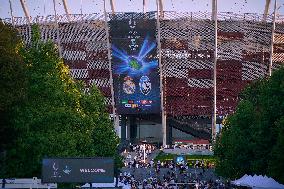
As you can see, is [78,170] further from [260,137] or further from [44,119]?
[260,137]

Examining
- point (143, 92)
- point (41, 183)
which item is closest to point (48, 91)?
point (41, 183)

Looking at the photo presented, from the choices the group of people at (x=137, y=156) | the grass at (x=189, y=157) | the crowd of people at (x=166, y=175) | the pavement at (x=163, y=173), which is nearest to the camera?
the crowd of people at (x=166, y=175)

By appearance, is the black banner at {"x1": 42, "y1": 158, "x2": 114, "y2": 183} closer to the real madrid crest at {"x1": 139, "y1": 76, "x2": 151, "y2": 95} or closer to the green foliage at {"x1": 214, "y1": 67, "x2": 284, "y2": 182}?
the green foliage at {"x1": 214, "y1": 67, "x2": 284, "y2": 182}

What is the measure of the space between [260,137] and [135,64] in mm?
69077

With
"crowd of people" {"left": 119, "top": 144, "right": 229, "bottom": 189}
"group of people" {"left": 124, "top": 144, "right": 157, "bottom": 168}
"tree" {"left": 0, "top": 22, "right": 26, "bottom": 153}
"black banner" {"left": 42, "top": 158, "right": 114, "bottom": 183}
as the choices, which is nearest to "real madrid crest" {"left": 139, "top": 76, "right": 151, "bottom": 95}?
"group of people" {"left": 124, "top": 144, "right": 157, "bottom": 168}

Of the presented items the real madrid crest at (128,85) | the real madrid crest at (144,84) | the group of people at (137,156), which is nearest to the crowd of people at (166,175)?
the group of people at (137,156)

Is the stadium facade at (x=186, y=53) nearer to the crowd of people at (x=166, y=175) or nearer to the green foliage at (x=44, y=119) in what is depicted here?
the crowd of people at (x=166, y=175)

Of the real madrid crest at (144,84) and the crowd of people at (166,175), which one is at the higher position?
the real madrid crest at (144,84)

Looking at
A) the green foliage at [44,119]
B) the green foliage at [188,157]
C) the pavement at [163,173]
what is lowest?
the green foliage at [188,157]

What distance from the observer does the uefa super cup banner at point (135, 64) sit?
396 feet

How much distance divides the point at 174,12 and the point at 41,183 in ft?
273

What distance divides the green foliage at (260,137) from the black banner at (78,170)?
43.4 feet

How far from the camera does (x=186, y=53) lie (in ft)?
407

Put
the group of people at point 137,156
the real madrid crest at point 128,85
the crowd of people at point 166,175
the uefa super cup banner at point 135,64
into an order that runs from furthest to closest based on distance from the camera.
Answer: the real madrid crest at point 128,85
the uefa super cup banner at point 135,64
the group of people at point 137,156
the crowd of people at point 166,175
